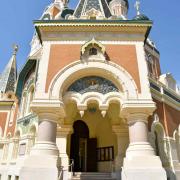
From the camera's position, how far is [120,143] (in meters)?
12.0

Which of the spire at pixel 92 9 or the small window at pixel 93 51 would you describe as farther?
the spire at pixel 92 9

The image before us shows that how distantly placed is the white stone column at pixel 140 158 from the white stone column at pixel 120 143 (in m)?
2.72

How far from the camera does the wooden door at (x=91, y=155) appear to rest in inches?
539

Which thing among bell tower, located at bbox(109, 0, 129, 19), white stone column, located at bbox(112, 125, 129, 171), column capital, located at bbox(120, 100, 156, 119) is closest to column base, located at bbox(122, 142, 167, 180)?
column capital, located at bbox(120, 100, 156, 119)

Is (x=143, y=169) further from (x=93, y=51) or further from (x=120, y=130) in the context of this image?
(x=93, y=51)

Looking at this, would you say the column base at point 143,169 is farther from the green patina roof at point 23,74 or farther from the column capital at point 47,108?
the green patina roof at point 23,74

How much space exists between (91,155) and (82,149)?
2.44 feet

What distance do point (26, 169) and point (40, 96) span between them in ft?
10.0

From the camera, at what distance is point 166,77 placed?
19125mm

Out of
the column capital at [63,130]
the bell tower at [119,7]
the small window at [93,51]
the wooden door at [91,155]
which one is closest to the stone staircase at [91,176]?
the wooden door at [91,155]

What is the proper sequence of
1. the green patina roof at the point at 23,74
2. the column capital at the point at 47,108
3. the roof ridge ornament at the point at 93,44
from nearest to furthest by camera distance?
the column capital at the point at 47,108 → the roof ridge ornament at the point at 93,44 → the green patina roof at the point at 23,74

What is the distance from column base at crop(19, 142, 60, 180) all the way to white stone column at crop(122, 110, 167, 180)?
2.82 metres

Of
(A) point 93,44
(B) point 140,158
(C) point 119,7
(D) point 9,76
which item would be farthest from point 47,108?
(C) point 119,7

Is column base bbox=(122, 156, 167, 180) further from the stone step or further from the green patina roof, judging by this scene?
the green patina roof
